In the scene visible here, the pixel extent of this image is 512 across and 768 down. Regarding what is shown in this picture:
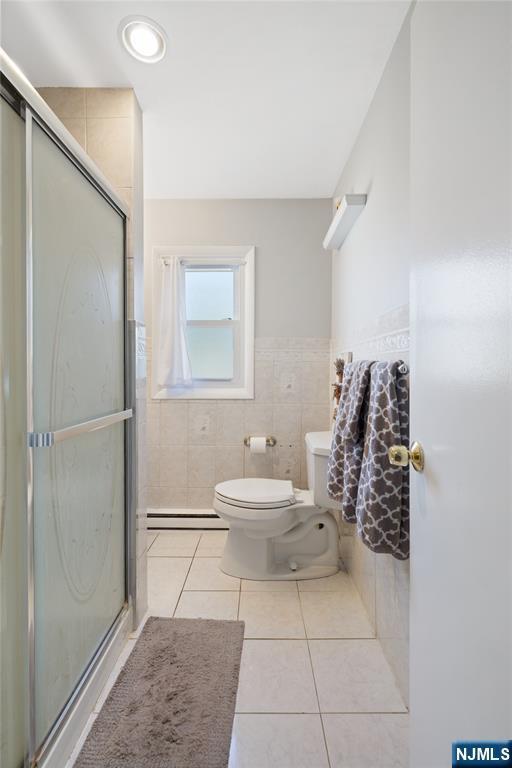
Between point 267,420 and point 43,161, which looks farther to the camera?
point 267,420

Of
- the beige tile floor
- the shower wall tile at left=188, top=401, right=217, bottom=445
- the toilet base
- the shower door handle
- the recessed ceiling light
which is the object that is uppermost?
the recessed ceiling light

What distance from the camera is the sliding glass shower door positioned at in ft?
3.34

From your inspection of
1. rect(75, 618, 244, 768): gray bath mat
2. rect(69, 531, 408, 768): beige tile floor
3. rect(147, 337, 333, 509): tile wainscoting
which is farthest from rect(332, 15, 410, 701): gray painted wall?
rect(147, 337, 333, 509): tile wainscoting

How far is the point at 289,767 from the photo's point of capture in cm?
110

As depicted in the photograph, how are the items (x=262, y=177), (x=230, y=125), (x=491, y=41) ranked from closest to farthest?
(x=491, y=41)
(x=230, y=125)
(x=262, y=177)

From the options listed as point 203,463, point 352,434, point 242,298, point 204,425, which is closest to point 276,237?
point 242,298

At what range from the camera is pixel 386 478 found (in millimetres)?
1248

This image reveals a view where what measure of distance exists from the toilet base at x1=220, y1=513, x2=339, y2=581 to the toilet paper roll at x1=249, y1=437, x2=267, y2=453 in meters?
0.59

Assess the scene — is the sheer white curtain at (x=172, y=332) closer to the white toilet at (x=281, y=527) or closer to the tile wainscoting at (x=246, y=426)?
the tile wainscoting at (x=246, y=426)

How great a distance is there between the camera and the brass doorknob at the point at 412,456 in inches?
33.7

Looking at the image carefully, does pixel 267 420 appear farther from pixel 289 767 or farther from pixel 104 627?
pixel 289 767

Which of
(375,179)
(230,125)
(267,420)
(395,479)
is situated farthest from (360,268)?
(267,420)

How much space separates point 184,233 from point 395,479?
87.4 inches

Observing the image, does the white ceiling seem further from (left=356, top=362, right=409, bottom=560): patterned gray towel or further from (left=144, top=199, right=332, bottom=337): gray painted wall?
(left=356, top=362, right=409, bottom=560): patterned gray towel
